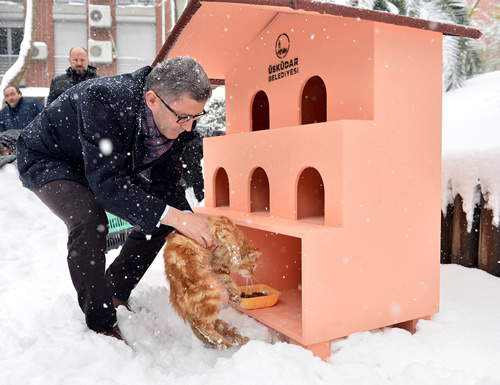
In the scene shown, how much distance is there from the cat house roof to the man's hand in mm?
1132

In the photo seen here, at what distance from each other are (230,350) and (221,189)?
4.95 ft

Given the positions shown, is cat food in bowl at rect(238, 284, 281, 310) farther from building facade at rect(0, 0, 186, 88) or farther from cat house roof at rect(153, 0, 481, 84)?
building facade at rect(0, 0, 186, 88)

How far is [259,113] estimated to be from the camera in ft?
11.8

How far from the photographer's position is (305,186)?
111 inches

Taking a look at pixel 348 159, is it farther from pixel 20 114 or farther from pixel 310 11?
pixel 20 114

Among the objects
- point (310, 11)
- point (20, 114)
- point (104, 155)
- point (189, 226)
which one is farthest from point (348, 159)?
point (20, 114)

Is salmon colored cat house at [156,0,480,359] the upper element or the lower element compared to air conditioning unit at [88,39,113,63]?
lower

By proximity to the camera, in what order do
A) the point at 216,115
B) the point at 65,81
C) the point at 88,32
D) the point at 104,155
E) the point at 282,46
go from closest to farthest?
the point at 104,155, the point at 282,46, the point at 65,81, the point at 216,115, the point at 88,32

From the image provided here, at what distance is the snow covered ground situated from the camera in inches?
75.2

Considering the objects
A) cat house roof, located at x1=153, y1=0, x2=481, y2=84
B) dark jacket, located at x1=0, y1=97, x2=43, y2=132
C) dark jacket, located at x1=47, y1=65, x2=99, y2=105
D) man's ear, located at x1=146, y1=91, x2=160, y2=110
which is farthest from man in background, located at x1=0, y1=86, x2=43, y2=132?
man's ear, located at x1=146, y1=91, x2=160, y2=110

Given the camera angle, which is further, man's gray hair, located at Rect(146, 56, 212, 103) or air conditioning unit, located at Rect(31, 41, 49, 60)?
air conditioning unit, located at Rect(31, 41, 49, 60)

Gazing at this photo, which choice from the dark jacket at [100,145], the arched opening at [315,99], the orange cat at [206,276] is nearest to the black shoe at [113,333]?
the orange cat at [206,276]

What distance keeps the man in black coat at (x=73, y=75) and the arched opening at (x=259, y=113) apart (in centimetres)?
258

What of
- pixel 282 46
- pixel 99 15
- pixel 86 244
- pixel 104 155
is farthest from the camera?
pixel 99 15
